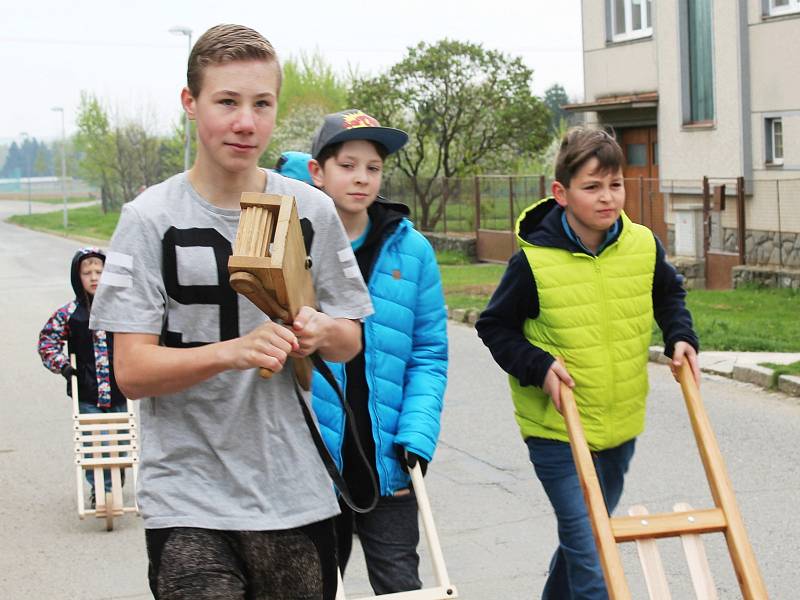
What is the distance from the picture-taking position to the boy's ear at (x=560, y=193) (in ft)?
14.3

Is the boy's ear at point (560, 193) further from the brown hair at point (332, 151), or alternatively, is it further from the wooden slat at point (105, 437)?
the wooden slat at point (105, 437)

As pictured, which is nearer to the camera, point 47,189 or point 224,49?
point 224,49

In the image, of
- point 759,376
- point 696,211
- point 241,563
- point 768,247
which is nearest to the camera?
point 241,563

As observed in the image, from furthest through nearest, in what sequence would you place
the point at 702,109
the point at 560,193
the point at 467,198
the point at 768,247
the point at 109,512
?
the point at 467,198
the point at 702,109
the point at 768,247
the point at 109,512
the point at 560,193

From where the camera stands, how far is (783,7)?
19156mm

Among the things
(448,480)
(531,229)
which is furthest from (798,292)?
(531,229)

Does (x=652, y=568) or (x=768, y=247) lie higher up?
(x=768, y=247)

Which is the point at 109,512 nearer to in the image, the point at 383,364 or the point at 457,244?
the point at 383,364

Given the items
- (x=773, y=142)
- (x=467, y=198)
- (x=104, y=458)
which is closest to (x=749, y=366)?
(x=104, y=458)

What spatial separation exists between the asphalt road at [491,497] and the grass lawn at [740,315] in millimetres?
1026

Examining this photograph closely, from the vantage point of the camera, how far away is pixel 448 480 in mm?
8180

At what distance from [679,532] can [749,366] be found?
824cm

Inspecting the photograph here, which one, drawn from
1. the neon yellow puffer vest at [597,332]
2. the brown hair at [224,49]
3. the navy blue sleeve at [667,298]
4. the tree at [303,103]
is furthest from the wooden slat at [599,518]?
the tree at [303,103]

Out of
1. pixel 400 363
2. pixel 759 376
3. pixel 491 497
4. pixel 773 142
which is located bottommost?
pixel 491 497
